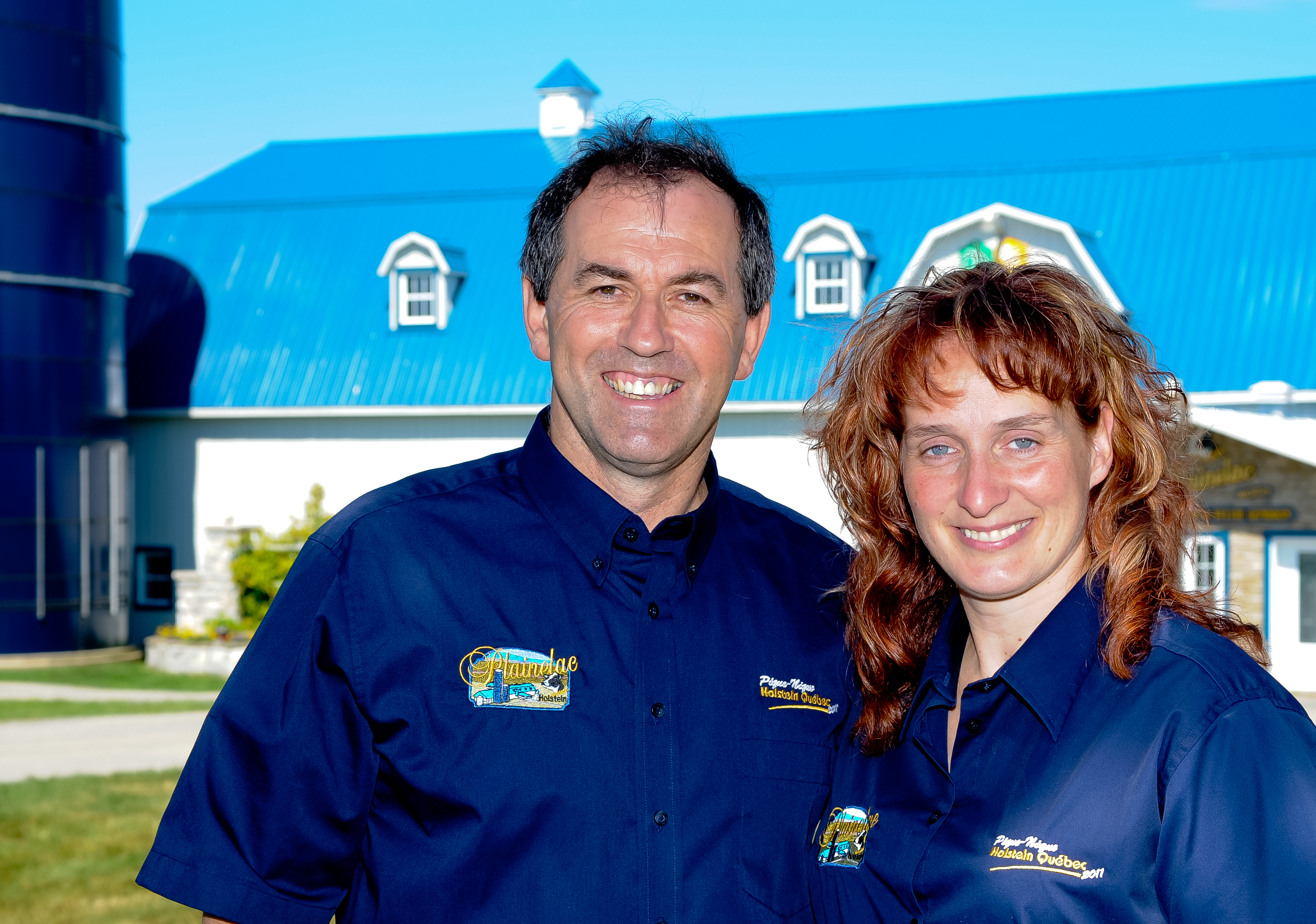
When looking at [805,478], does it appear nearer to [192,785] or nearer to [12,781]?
[12,781]

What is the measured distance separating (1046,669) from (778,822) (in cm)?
79

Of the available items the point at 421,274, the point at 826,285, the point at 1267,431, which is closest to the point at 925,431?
the point at 1267,431

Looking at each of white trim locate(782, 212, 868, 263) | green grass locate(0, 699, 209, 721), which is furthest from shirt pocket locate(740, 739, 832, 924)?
white trim locate(782, 212, 868, 263)

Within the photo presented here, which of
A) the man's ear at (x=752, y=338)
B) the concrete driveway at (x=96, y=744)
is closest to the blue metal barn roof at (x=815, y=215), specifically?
the concrete driveway at (x=96, y=744)

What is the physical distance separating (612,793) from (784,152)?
2289cm

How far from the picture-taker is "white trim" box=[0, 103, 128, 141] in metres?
21.0

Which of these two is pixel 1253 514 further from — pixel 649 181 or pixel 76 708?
pixel 649 181

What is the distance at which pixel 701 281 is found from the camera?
356 cm

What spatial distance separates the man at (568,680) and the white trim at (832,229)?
59.7 feet

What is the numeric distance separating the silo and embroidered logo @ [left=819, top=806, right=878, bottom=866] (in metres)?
20.3

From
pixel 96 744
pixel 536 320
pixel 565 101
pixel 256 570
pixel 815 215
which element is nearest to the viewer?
pixel 536 320

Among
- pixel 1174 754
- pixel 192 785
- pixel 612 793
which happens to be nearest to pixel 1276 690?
pixel 1174 754

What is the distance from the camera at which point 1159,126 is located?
74.5 feet

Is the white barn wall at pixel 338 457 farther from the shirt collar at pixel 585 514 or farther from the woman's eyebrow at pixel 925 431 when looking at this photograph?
the woman's eyebrow at pixel 925 431
